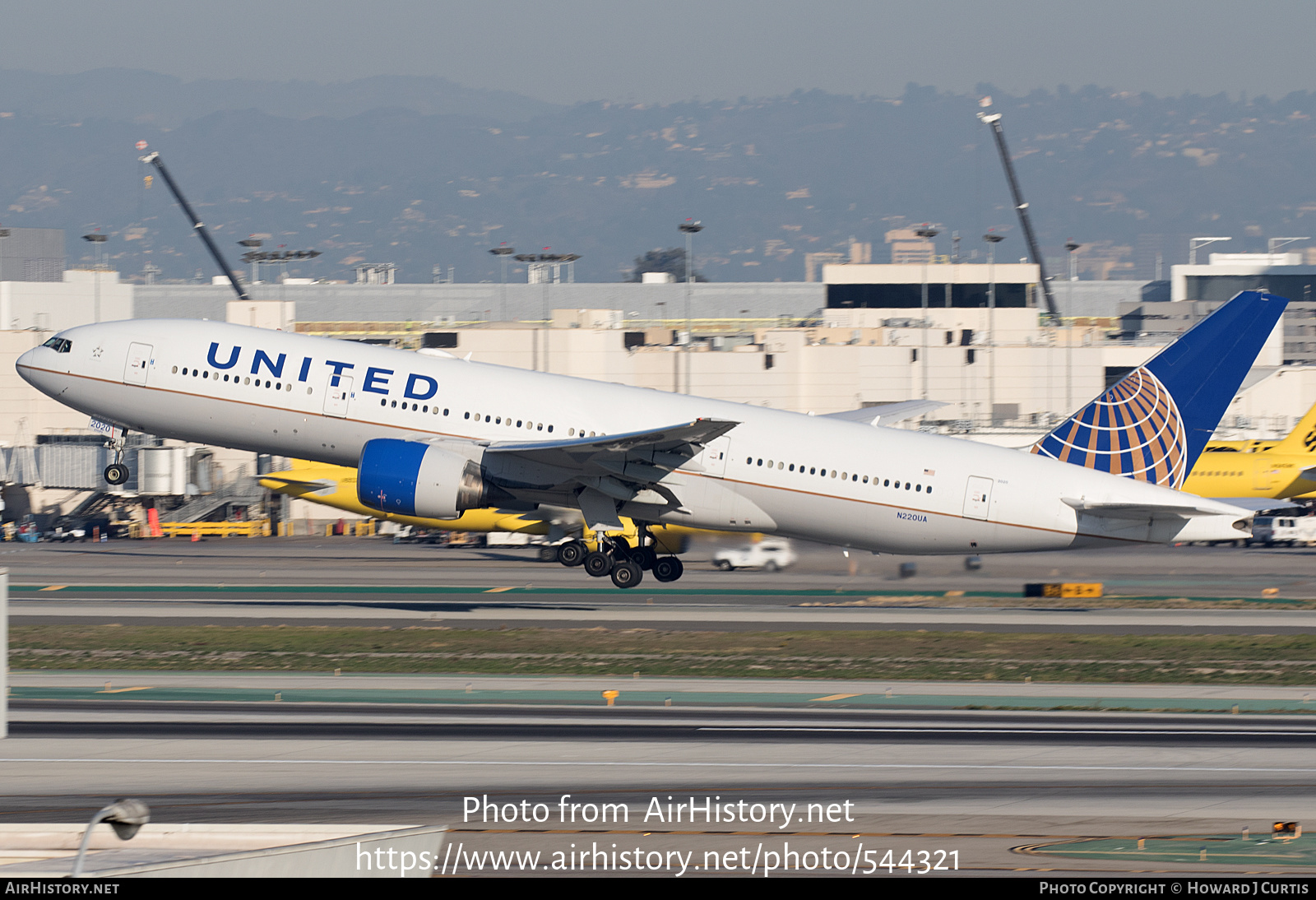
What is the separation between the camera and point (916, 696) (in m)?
32.5

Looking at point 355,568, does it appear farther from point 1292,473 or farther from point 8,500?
point 1292,473

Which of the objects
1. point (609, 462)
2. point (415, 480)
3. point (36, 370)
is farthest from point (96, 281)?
point (609, 462)

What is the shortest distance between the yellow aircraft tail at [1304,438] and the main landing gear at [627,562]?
4090 cm

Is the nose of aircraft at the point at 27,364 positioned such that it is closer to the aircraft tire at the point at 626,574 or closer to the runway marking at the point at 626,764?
the aircraft tire at the point at 626,574

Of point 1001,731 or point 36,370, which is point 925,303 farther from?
point 1001,731

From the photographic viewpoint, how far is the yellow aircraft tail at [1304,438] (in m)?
71.9

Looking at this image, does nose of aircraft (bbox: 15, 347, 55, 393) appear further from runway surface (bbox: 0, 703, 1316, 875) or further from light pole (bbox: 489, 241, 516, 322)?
light pole (bbox: 489, 241, 516, 322)

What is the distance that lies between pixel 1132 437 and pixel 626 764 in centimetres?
2296

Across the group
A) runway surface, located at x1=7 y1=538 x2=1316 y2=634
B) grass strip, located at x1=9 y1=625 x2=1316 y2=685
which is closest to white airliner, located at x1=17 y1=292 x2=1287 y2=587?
grass strip, located at x1=9 y1=625 x2=1316 y2=685

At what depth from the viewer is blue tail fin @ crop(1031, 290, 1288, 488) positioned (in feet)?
138

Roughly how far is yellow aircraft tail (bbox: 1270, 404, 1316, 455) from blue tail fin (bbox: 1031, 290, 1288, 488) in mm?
32703

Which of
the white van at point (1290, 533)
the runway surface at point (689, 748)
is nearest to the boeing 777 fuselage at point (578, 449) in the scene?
the runway surface at point (689, 748)

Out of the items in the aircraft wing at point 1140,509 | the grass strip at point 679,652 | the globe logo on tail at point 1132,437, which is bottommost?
the grass strip at point 679,652

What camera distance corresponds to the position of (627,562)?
4438cm
